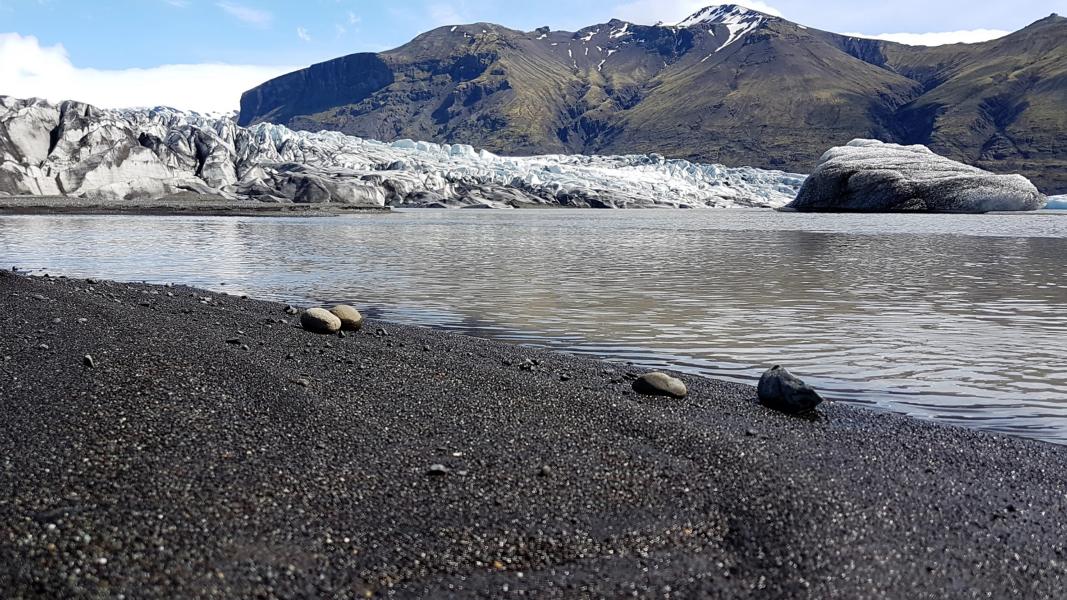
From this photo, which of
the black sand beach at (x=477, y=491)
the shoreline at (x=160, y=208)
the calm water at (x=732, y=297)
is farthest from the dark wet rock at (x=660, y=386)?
the shoreline at (x=160, y=208)

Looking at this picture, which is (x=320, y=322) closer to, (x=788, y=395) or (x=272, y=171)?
(x=788, y=395)

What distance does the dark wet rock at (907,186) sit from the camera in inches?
3597

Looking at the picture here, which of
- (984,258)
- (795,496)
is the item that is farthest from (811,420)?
(984,258)

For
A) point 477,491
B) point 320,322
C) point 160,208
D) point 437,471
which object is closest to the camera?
point 477,491

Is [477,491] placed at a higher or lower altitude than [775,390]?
lower

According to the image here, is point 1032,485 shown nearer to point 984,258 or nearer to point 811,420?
point 811,420

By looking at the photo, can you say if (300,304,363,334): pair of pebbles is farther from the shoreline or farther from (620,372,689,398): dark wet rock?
the shoreline

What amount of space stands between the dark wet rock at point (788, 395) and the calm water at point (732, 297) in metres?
1.17

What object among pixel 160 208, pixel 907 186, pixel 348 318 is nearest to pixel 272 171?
pixel 160 208

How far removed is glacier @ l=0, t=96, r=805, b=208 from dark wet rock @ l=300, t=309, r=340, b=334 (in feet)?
253

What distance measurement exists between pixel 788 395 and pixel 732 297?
9.52m

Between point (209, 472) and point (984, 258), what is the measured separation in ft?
97.0

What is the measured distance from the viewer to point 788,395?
22.8ft

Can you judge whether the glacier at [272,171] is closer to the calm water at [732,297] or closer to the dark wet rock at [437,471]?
the calm water at [732,297]
